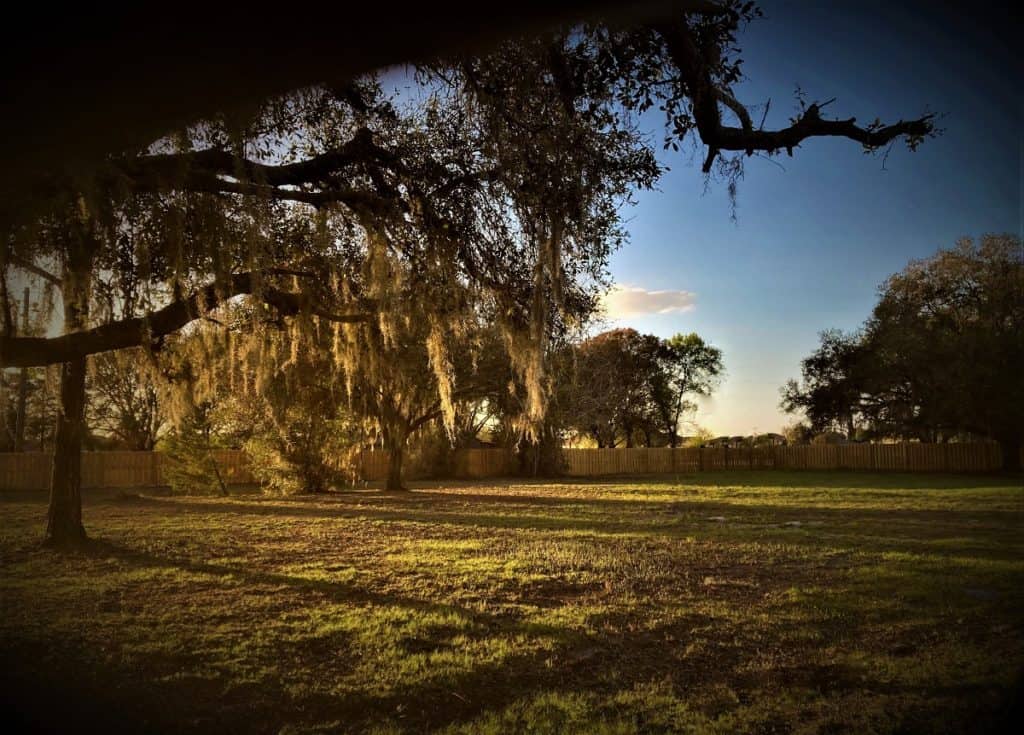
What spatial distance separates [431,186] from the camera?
5465mm

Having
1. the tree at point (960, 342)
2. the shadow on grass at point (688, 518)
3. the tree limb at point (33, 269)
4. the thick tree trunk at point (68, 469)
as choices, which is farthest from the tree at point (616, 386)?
the tree limb at point (33, 269)

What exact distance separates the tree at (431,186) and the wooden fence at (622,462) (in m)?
16.7

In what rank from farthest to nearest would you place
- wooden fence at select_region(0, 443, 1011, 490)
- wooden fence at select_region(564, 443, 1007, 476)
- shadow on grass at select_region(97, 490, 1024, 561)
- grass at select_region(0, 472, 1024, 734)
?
1. wooden fence at select_region(564, 443, 1007, 476)
2. wooden fence at select_region(0, 443, 1011, 490)
3. shadow on grass at select_region(97, 490, 1024, 561)
4. grass at select_region(0, 472, 1024, 734)

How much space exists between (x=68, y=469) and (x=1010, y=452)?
1170 inches

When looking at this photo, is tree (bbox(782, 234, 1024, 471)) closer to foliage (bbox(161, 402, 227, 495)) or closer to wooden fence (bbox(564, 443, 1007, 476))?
wooden fence (bbox(564, 443, 1007, 476))

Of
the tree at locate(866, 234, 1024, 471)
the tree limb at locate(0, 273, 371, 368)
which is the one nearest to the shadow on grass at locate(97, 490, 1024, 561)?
the tree limb at locate(0, 273, 371, 368)

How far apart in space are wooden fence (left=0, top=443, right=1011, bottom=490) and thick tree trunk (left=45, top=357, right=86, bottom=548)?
11994 millimetres

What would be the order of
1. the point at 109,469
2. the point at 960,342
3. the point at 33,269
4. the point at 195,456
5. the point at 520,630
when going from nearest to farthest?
the point at 33,269
the point at 520,630
the point at 195,456
the point at 109,469
the point at 960,342

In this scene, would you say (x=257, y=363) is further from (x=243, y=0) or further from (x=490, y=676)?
(x=243, y=0)

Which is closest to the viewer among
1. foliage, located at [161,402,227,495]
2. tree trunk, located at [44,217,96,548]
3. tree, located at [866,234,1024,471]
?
tree trunk, located at [44,217,96,548]

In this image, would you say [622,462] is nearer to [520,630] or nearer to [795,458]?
[795,458]

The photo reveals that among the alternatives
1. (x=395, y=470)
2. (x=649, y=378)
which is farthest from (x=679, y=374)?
(x=395, y=470)

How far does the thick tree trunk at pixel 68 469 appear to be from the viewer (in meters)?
8.36

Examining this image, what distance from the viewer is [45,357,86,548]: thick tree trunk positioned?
329 inches
